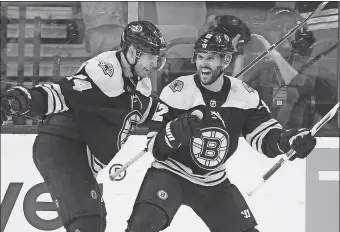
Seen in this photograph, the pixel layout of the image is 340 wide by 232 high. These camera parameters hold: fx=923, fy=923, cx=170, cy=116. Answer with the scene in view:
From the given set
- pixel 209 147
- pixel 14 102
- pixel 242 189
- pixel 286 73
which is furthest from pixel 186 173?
pixel 286 73

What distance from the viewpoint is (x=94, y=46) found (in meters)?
4.16

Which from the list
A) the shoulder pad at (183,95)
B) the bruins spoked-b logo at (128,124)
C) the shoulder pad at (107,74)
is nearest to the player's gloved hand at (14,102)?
the shoulder pad at (107,74)

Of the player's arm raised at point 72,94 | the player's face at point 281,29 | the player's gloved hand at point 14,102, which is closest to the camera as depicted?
the player's gloved hand at point 14,102

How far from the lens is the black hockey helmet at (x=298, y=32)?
4207mm

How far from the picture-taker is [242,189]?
411 cm

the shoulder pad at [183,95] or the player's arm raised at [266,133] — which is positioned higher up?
the shoulder pad at [183,95]

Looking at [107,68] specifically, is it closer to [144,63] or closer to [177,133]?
[144,63]

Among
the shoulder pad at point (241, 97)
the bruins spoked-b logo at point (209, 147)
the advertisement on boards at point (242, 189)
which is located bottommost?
the advertisement on boards at point (242, 189)

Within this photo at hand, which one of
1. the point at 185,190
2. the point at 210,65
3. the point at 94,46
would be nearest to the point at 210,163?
the point at 185,190

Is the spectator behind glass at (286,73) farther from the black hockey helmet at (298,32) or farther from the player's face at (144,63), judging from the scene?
the player's face at (144,63)

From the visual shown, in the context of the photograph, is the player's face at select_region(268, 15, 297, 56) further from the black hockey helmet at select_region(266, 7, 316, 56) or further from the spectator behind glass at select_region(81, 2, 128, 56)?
the spectator behind glass at select_region(81, 2, 128, 56)

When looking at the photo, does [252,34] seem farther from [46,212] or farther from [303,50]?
[46,212]

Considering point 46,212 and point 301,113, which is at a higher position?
point 301,113

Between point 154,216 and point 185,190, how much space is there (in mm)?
226
